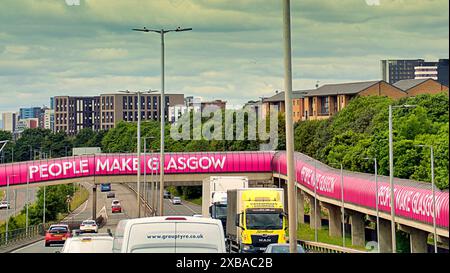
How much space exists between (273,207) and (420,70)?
97.3 meters

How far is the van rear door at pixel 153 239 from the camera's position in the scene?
1415cm

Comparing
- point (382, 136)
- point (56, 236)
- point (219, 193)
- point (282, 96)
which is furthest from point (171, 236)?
point (282, 96)

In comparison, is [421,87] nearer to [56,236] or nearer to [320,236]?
[320,236]

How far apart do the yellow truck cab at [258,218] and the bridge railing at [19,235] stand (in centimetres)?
2309

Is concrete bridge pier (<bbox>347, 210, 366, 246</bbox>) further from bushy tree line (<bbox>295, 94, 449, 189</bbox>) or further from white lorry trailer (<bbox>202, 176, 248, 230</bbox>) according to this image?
white lorry trailer (<bbox>202, 176, 248, 230</bbox>)

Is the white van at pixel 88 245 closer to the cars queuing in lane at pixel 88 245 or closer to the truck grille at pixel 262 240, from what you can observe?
the cars queuing in lane at pixel 88 245

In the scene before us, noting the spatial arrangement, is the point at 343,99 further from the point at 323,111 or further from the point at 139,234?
the point at 139,234

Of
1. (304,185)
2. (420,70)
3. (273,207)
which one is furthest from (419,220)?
(420,70)

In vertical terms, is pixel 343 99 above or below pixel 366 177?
above

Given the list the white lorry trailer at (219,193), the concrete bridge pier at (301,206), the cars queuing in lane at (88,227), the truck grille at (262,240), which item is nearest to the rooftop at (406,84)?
the concrete bridge pier at (301,206)

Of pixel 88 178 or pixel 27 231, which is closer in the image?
pixel 27 231

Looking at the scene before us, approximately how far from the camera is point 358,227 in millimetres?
76188

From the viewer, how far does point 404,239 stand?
216 feet

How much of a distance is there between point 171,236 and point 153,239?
247mm
